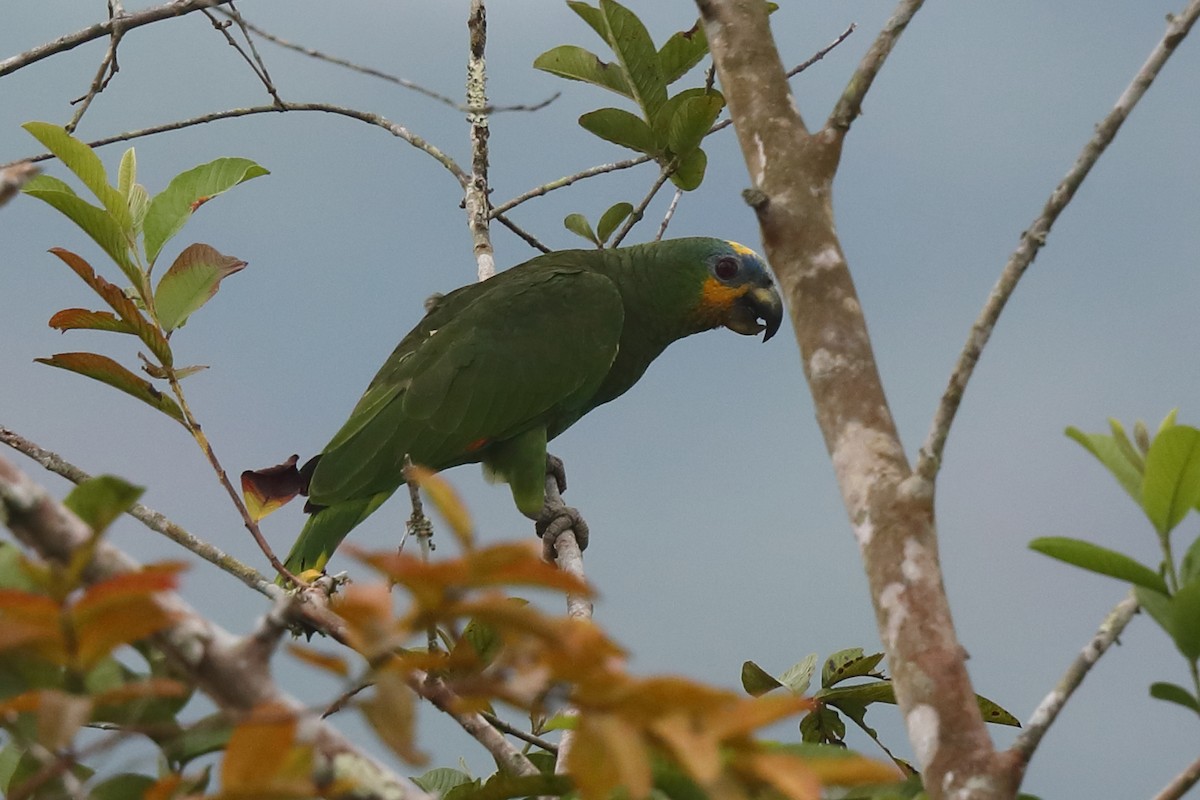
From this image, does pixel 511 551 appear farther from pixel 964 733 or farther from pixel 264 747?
pixel 964 733

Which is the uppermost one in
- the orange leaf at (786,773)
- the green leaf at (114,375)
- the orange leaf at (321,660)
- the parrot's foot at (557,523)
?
the parrot's foot at (557,523)

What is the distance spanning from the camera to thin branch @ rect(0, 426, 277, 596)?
2359mm

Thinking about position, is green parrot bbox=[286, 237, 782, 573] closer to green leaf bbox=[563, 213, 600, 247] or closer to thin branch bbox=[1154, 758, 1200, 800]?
green leaf bbox=[563, 213, 600, 247]

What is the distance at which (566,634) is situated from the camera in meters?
0.77

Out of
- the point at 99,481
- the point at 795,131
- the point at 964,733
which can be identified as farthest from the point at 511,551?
the point at 795,131

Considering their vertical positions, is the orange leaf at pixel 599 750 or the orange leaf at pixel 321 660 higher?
the orange leaf at pixel 321 660

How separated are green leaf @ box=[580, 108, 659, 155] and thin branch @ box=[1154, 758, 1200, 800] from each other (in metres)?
2.28

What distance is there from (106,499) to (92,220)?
170 cm

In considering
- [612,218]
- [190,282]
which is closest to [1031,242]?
[190,282]

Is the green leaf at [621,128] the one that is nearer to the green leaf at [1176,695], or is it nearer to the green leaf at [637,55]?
the green leaf at [637,55]

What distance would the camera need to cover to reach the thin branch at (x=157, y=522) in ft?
7.74

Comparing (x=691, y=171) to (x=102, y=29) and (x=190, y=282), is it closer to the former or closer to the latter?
(x=190, y=282)

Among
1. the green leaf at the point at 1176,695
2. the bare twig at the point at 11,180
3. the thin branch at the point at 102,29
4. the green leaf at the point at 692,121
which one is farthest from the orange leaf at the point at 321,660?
the thin branch at the point at 102,29

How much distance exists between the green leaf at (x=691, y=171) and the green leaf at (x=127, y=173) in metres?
1.42
